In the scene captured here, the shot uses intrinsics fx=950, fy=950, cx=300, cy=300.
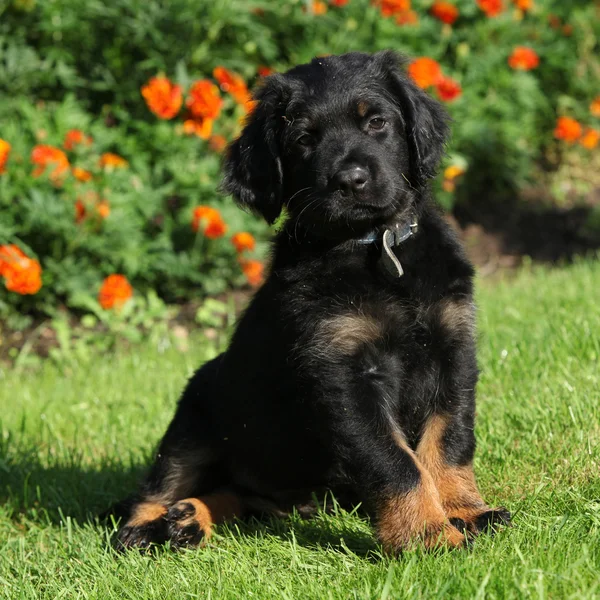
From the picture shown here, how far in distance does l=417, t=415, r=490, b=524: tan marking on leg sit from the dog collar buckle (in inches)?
20.3

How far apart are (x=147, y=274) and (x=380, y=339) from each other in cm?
389

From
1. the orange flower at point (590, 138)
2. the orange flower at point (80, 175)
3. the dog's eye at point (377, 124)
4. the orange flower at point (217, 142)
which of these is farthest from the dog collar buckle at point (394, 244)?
the orange flower at point (590, 138)

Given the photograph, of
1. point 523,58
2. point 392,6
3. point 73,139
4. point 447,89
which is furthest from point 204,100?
point 523,58

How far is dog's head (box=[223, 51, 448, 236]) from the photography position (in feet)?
10.6

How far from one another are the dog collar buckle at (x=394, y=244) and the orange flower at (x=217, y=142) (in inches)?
155

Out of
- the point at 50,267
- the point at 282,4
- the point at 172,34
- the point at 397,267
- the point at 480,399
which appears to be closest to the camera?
the point at 397,267

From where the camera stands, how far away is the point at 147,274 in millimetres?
6727

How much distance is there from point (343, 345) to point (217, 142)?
14.3 feet

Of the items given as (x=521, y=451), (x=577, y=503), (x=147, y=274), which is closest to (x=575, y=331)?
(x=521, y=451)

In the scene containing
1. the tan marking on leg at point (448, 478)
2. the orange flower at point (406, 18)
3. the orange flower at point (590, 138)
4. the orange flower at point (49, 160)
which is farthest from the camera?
the orange flower at point (590, 138)

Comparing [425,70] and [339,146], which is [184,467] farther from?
[425,70]

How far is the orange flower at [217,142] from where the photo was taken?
710 cm

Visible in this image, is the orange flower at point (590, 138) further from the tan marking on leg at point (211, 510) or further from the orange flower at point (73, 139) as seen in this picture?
the tan marking on leg at point (211, 510)

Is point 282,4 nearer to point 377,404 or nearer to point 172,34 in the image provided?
point 172,34
